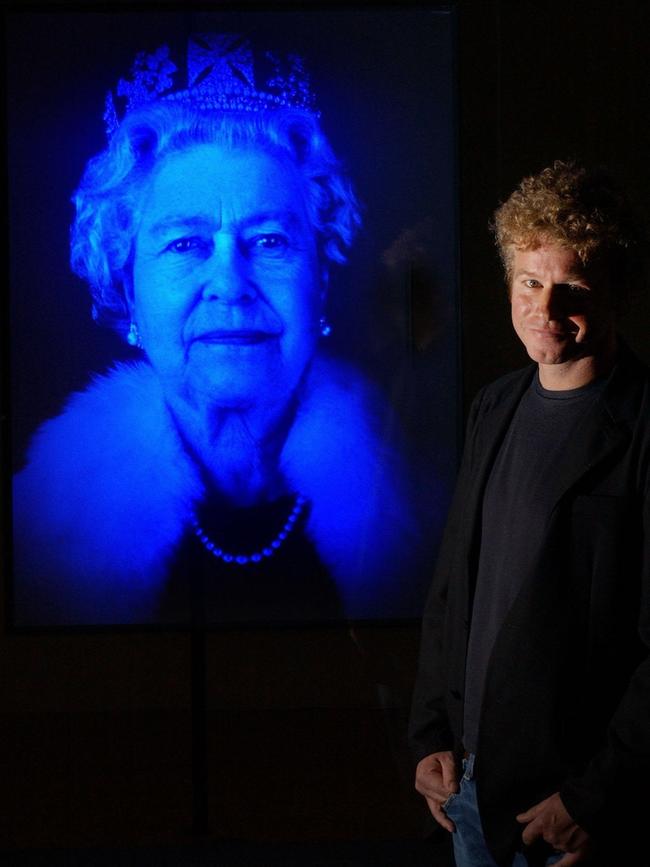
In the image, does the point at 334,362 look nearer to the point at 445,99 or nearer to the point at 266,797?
the point at 445,99

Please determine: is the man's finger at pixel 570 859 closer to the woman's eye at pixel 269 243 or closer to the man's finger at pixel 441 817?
the man's finger at pixel 441 817

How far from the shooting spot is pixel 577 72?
3318mm

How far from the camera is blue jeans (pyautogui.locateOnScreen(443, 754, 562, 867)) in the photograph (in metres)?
1.44

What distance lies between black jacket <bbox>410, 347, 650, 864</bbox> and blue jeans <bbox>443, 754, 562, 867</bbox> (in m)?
0.08

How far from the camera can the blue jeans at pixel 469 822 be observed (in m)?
1.44

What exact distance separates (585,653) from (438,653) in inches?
14.5

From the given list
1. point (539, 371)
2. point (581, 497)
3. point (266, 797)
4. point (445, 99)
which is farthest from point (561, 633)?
point (445, 99)

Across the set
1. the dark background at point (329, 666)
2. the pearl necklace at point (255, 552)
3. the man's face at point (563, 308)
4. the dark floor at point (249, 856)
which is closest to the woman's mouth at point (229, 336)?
the pearl necklace at point (255, 552)

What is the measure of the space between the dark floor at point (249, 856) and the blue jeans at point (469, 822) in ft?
4.73

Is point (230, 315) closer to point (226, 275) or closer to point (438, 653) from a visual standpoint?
point (226, 275)

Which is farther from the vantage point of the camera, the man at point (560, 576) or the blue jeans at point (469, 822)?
the blue jeans at point (469, 822)

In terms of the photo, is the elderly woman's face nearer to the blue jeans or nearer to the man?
the man

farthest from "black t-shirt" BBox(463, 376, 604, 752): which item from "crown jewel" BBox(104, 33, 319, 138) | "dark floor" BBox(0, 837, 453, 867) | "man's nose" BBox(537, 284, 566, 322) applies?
"crown jewel" BBox(104, 33, 319, 138)

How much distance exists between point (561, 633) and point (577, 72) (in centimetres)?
259
